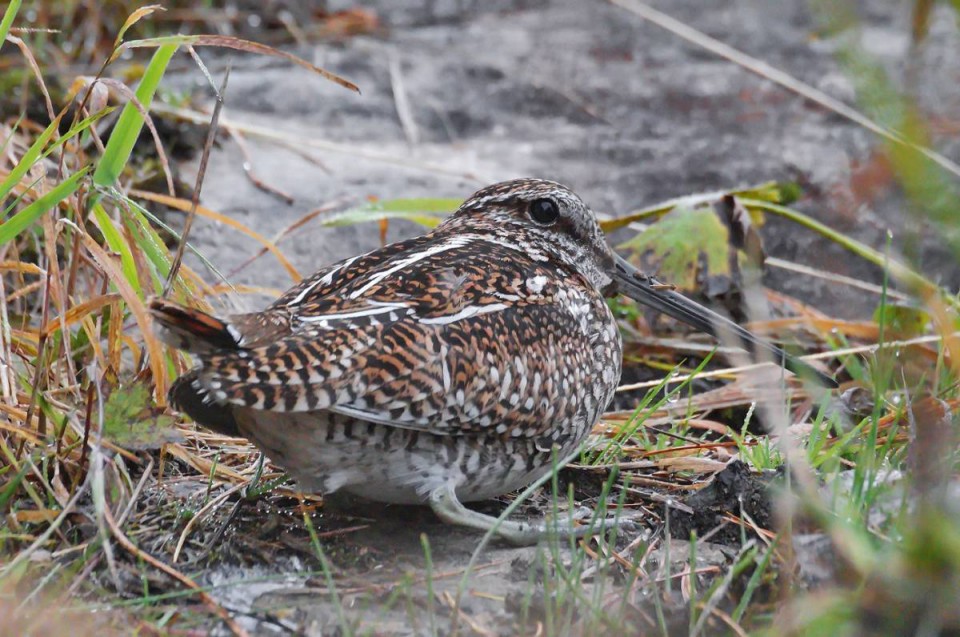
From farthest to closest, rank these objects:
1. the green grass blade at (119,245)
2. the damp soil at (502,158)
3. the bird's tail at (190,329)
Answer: the green grass blade at (119,245) < the damp soil at (502,158) < the bird's tail at (190,329)

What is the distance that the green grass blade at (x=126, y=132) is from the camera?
3.47 meters

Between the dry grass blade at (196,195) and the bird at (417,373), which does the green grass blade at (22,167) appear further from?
the bird at (417,373)

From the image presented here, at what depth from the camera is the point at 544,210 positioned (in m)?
4.17

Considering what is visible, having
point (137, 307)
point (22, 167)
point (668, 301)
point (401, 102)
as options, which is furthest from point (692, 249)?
point (401, 102)

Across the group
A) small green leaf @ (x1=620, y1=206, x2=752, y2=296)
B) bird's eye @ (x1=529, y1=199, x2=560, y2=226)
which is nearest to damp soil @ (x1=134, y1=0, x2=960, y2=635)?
small green leaf @ (x1=620, y1=206, x2=752, y2=296)

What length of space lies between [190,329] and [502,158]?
4428 millimetres

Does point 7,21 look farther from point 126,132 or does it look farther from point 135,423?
point 135,423

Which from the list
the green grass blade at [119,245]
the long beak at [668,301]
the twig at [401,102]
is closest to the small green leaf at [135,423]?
the green grass blade at [119,245]

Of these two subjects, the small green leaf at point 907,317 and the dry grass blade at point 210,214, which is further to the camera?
the small green leaf at point 907,317

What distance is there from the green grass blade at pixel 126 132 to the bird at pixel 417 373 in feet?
1.98

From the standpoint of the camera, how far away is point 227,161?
672 cm

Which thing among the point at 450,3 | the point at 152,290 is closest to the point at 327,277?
the point at 152,290

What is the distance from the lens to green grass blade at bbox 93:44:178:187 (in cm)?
347

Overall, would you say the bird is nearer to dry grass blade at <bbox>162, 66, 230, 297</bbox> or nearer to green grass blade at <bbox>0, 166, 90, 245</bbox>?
dry grass blade at <bbox>162, 66, 230, 297</bbox>
